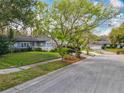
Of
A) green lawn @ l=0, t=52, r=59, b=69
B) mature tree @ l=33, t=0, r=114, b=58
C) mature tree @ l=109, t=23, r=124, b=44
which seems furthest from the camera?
mature tree @ l=109, t=23, r=124, b=44

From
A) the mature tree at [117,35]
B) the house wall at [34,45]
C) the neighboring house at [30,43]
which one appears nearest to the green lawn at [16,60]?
the neighboring house at [30,43]

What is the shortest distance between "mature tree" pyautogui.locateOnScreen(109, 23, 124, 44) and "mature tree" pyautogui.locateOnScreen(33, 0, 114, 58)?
52.1 meters

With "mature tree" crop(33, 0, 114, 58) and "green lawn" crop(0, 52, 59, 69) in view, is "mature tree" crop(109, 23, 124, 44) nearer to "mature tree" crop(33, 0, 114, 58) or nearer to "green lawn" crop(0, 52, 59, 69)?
"mature tree" crop(33, 0, 114, 58)

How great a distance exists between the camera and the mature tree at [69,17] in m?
33.7

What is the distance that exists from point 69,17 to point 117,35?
61.8 meters

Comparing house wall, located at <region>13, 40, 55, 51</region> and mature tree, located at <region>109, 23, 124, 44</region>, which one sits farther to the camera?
mature tree, located at <region>109, 23, 124, 44</region>

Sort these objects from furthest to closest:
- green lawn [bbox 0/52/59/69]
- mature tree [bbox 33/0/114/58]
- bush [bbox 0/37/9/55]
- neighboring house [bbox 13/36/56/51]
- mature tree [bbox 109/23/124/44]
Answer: mature tree [bbox 109/23/124/44] < neighboring house [bbox 13/36/56/51] < bush [bbox 0/37/9/55] < mature tree [bbox 33/0/114/58] < green lawn [bbox 0/52/59/69]

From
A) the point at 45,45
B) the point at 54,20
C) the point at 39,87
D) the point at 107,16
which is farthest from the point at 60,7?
the point at 45,45

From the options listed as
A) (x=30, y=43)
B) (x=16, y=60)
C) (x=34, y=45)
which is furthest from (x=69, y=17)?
(x=34, y=45)

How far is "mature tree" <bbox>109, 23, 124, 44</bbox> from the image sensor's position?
86894mm

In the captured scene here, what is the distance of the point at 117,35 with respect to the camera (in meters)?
93.4

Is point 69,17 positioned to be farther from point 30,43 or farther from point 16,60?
point 30,43

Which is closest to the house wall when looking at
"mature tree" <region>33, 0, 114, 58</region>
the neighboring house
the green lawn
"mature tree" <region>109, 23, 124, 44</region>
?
the neighboring house

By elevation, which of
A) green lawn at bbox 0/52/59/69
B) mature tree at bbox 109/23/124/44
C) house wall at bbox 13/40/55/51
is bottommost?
green lawn at bbox 0/52/59/69
